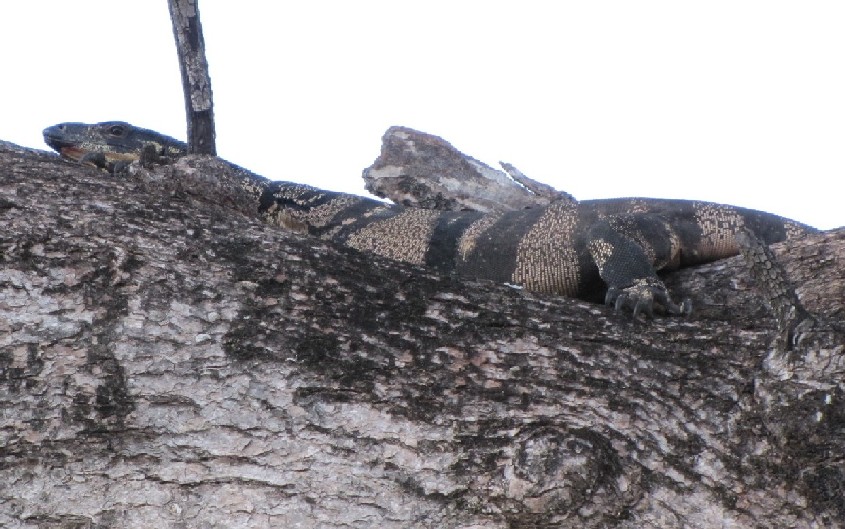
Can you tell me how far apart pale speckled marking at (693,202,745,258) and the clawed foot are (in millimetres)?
857

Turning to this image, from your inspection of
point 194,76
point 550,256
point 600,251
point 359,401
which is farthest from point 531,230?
point 359,401

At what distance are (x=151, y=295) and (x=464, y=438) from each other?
1118mm

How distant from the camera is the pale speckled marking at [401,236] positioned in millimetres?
5852

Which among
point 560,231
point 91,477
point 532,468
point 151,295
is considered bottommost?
point 91,477

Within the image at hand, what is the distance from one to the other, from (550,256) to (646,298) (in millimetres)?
1483

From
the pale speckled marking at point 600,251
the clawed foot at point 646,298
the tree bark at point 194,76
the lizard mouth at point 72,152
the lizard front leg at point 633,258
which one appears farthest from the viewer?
the lizard mouth at point 72,152

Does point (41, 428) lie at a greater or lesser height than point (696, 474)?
lesser

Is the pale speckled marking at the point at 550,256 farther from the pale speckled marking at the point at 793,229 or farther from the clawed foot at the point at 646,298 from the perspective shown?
the pale speckled marking at the point at 793,229

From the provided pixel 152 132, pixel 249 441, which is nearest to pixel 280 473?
pixel 249 441

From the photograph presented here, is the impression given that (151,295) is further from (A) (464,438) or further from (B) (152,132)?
(B) (152,132)

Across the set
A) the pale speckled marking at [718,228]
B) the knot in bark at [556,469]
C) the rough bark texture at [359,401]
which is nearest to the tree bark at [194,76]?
the rough bark texture at [359,401]

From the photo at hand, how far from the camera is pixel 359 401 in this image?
2.87m

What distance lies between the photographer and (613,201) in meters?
5.68

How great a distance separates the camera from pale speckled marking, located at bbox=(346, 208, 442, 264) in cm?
585
